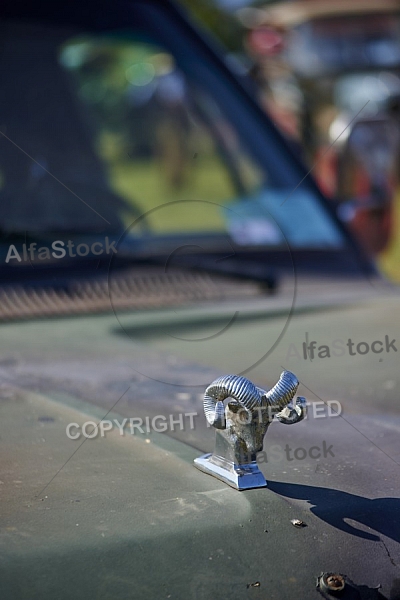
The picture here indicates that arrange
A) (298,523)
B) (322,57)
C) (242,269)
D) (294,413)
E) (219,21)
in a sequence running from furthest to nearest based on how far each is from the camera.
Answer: (219,21) → (322,57) → (242,269) → (294,413) → (298,523)

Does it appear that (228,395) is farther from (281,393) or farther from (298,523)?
(298,523)

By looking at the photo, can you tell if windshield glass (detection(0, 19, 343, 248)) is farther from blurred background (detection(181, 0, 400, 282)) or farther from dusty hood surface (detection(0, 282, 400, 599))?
blurred background (detection(181, 0, 400, 282))

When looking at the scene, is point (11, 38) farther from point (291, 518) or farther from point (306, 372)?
point (291, 518)

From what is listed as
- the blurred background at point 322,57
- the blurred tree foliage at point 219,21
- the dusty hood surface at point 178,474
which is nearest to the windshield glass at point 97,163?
the dusty hood surface at point 178,474

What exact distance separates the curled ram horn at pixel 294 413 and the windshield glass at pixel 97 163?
993 millimetres

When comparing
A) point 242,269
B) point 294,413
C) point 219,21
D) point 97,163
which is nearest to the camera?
point 294,413

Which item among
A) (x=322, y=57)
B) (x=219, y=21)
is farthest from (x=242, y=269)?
(x=219, y=21)

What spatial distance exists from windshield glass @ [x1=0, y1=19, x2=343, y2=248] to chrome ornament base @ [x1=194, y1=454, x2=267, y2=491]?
39.1 inches

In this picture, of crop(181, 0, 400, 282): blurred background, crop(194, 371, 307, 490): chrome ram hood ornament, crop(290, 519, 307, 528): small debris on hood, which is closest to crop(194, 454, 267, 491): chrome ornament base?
crop(194, 371, 307, 490): chrome ram hood ornament

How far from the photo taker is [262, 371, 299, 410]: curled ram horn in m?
1.17

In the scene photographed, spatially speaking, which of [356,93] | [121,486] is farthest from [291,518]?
[356,93]

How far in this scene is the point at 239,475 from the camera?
4.01ft

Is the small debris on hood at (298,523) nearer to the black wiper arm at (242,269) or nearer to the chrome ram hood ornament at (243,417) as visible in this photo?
the chrome ram hood ornament at (243,417)

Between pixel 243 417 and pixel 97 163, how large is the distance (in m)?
1.80
